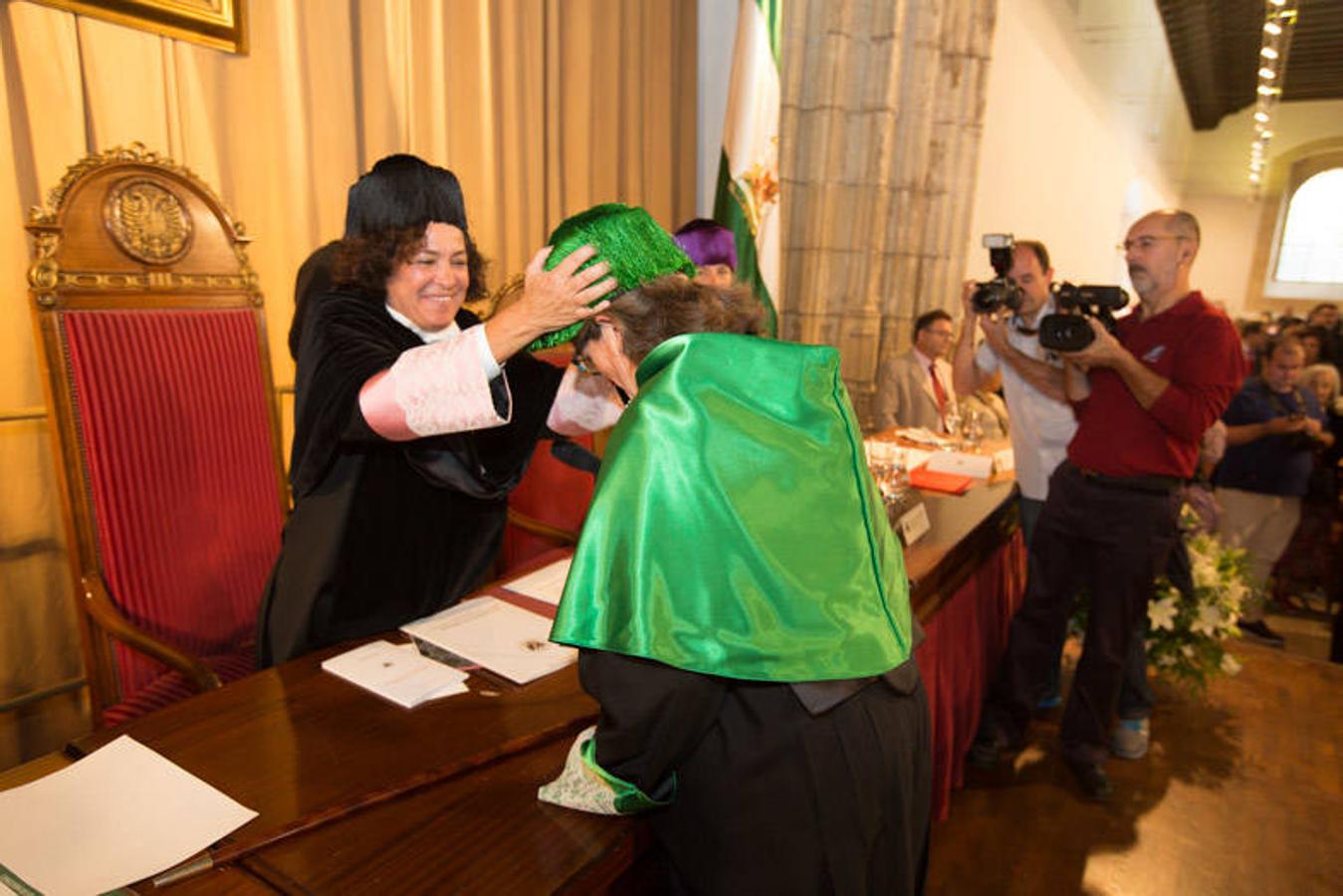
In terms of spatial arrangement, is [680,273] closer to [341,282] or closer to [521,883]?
[341,282]

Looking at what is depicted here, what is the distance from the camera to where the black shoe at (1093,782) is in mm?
2631

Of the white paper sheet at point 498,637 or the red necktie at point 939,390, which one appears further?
the red necktie at point 939,390

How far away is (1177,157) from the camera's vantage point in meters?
6.55

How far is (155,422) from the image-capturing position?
190cm

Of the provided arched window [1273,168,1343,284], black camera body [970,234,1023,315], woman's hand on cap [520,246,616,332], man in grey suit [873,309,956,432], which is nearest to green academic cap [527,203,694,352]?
woman's hand on cap [520,246,616,332]

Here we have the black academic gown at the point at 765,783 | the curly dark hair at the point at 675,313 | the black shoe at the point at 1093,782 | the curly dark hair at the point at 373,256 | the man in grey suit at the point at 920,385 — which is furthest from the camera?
the man in grey suit at the point at 920,385

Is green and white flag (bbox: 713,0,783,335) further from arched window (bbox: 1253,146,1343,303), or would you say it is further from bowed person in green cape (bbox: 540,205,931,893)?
arched window (bbox: 1253,146,1343,303)

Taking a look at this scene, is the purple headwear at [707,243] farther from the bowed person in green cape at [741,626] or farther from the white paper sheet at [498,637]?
the bowed person in green cape at [741,626]

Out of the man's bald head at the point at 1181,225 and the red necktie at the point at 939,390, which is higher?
the man's bald head at the point at 1181,225

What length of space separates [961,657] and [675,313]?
183 centimetres

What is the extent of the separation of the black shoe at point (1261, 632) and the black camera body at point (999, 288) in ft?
8.18

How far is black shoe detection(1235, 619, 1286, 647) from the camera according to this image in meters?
4.01

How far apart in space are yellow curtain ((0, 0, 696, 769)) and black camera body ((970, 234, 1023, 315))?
1.92 m

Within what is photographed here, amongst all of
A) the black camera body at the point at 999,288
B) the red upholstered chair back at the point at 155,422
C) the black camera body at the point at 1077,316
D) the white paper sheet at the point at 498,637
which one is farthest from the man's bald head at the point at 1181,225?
the red upholstered chair back at the point at 155,422
